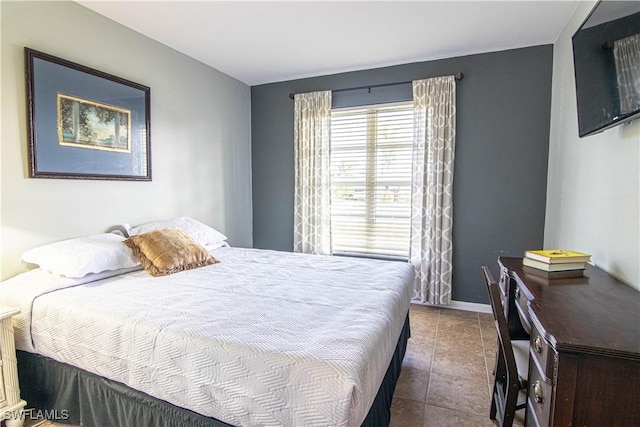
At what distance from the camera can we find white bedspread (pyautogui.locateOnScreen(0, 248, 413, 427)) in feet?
3.77

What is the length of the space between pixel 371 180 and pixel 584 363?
9.53 feet

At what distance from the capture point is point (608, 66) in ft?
4.95

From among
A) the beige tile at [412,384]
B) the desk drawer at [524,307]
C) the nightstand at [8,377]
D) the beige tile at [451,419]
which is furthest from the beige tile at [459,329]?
the nightstand at [8,377]

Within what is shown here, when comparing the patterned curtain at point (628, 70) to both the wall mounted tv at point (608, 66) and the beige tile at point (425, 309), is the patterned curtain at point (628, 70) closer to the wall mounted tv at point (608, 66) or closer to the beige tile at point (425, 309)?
the wall mounted tv at point (608, 66)

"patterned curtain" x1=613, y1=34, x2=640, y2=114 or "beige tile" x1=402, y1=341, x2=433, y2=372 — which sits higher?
"patterned curtain" x1=613, y1=34, x2=640, y2=114

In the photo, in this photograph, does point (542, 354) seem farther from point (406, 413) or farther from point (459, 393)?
point (459, 393)

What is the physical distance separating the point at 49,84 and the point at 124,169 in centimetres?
73

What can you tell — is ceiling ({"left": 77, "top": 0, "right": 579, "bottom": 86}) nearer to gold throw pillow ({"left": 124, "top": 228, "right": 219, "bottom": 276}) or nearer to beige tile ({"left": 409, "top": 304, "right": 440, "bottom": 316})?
gold throw pillow ({"left": 124, "top": 228, "right": 219, "bottom": 276})

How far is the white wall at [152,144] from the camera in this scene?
6.49 ft

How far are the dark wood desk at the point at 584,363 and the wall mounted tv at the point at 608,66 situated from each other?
87cm

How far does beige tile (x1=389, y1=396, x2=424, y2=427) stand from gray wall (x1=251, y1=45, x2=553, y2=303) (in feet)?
5.66

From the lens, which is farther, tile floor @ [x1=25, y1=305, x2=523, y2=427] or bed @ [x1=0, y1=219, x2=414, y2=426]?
tile floor @ [x1=25, y1=305, x2=523, y2=427]

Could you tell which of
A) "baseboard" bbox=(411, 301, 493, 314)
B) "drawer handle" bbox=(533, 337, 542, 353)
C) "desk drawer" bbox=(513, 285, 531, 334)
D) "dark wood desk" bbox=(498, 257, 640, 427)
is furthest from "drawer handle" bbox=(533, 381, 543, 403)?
"baseboard" bbox=(411, 301, 493, 314)

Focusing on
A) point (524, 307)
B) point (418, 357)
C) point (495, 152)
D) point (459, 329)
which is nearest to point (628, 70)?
point (524, 307)
